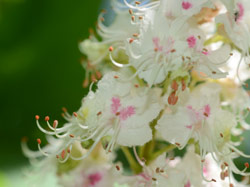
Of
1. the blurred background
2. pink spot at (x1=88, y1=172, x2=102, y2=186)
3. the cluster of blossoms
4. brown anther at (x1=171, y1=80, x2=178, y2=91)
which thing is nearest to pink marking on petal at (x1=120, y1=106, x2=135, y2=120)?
the cluster of blossoms

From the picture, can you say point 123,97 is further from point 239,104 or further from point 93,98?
point 239,104

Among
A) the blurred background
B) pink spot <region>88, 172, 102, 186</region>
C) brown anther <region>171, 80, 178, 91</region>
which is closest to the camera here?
brown anther <region>171, 80, 178, 91</region>

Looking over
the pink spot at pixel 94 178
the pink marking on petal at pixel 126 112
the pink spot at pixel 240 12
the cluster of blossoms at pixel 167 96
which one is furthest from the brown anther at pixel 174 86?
the pink spot at pixel 94 178

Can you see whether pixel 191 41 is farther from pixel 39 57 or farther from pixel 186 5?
pixel 39 57

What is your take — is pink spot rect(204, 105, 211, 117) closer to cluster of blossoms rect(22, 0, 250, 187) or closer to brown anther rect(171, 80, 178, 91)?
cluster of blossoms rect(22, 0, 250, 187)

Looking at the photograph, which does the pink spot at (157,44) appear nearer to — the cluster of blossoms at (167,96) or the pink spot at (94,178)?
the cluster of blossoms at (167,96)

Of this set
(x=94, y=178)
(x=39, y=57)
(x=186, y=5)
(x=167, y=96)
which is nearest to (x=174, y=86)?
(x=167, y=96)

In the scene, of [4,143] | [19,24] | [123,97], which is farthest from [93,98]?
[19,24]
